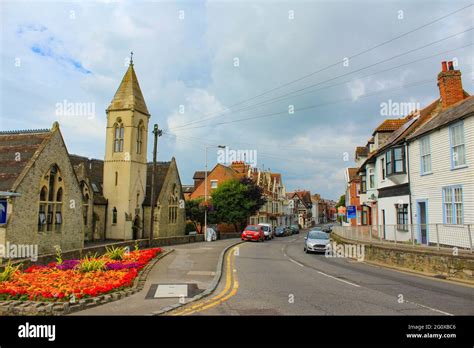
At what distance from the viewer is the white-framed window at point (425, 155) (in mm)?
19328

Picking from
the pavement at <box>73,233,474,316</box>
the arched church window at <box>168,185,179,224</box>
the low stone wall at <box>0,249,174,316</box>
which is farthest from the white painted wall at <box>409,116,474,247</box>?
the arched church window at <box>168,185,179,224</box>

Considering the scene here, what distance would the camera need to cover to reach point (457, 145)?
1666 centimetres

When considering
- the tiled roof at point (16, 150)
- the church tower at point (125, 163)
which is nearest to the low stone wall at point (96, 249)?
the church tower at point (125, 163)

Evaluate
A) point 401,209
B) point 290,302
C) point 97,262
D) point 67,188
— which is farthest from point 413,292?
point 67,188

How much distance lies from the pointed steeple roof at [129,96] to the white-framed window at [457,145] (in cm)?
2696

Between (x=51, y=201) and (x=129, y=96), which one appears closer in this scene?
(x=51, y=201)

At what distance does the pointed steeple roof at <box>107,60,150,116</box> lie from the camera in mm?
33000

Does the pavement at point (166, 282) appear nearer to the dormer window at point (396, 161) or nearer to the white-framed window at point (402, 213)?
the white-framed window at point (402, 213)

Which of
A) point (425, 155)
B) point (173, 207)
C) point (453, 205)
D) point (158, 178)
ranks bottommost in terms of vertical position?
point (173, 207)

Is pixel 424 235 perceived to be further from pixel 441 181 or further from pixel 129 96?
pixel 129 96

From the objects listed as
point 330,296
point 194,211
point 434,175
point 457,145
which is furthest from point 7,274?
point 194,211

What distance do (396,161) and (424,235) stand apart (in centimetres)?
651

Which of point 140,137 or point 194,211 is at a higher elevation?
point 140,137
